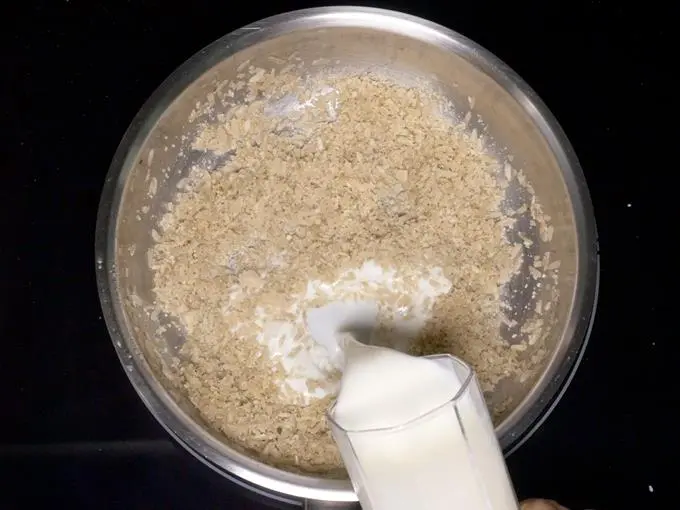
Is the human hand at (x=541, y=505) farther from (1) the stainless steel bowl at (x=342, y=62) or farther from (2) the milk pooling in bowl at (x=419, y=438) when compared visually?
(2) the milk pooling in bowl at (x=419, y=438)

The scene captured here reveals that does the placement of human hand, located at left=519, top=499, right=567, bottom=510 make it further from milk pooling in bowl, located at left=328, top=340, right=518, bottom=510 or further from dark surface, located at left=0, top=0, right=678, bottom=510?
milk pooling in bowl, located at left=328, top=340, right=518, bottom=510

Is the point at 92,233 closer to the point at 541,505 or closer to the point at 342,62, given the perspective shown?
the point at 342,62

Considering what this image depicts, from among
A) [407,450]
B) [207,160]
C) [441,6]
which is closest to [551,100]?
[441,6]

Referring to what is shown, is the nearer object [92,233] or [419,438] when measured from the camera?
[419,438]

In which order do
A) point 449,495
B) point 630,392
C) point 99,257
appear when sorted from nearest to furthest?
Answer: point 449,495, point 99,257, point 630,392

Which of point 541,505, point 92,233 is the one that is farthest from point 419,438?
point 92,233

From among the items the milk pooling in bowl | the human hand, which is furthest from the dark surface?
the milk pooling in bowl

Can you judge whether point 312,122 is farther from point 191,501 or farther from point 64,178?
point 191,501
